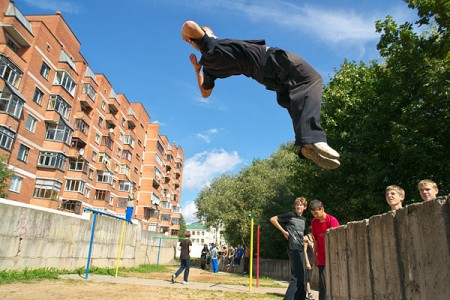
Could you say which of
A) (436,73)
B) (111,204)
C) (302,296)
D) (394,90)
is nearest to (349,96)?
(394,90)

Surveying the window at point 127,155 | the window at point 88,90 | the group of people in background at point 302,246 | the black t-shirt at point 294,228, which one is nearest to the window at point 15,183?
the window at point 88,90

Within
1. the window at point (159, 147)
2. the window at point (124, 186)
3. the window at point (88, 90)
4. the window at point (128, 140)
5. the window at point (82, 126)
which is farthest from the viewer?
the window at point (159, 147)

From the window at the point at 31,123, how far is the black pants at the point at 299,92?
3701cm

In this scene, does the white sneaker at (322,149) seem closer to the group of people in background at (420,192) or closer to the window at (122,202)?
the group of people in background at (420,192)

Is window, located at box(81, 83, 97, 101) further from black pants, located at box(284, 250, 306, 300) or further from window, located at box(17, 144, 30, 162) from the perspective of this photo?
black pants, located at box(284, 250, 306, 300)

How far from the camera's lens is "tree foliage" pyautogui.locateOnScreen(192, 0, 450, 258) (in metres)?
16.1

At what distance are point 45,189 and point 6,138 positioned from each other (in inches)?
337

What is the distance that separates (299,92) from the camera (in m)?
3.20

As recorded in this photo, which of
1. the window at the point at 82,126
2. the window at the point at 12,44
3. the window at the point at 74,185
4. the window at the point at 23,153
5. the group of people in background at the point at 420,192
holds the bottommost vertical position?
the group of people in background at the point at 420,192

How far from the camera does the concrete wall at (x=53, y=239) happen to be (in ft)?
35.0

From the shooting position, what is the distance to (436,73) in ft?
49.2

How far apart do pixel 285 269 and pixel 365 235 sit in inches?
706

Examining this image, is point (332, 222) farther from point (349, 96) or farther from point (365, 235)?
point (349, 96)

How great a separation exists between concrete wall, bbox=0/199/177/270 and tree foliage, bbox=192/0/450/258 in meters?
13.2
